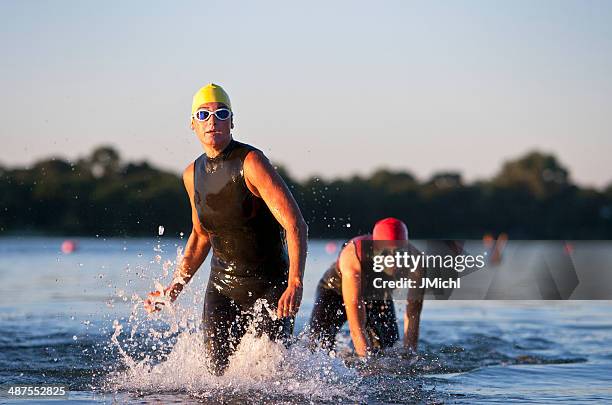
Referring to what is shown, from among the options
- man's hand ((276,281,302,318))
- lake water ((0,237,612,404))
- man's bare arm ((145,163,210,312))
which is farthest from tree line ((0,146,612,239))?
man's hand ((276,281,302,318))

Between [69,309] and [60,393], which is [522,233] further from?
[60,393]

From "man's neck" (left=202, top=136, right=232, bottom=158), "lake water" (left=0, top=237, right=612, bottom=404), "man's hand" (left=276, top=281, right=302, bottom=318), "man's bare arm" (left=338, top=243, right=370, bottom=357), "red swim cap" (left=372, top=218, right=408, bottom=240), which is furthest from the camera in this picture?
"red swim cap" (left=372, top=218, right=408, bottom=240)

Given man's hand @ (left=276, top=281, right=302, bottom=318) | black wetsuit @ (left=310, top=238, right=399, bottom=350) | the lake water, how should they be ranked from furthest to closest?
black wetsuit @ (left=310, top=238, right=399, bottom=350) → the lake water → man's hand @ (left=276, top=281, right=302, bottom=318)

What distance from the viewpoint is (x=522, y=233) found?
104500 mm

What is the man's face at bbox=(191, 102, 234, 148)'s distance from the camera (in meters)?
7.11

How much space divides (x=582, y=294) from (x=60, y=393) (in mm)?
16986

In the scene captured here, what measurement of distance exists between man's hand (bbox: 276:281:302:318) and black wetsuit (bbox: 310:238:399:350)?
3237 millimetres

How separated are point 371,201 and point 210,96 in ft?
280

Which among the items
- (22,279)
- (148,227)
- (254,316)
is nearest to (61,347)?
(254,316)

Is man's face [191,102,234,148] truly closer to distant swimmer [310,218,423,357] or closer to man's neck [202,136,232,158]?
man's neck [202,136,232,158]

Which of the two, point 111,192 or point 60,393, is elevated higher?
point 111,192

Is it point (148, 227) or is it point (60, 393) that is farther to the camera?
point (148, 227)

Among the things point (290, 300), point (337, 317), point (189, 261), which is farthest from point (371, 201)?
point (290, 300)

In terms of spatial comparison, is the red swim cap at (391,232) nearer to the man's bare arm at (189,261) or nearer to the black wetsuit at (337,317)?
the black wetsuit at (337,317)
